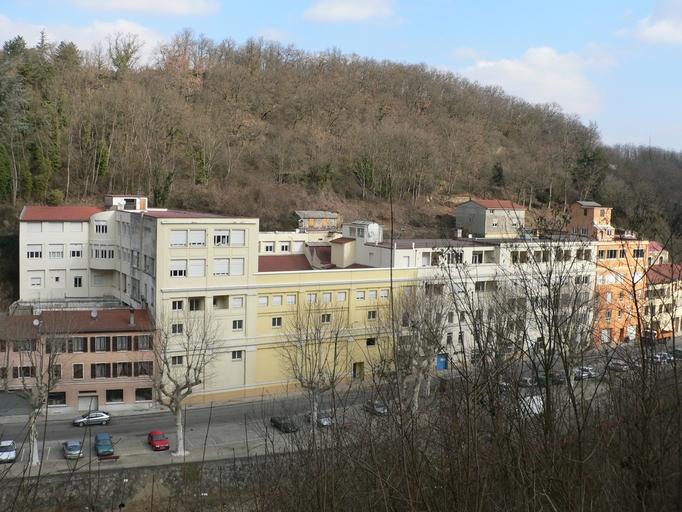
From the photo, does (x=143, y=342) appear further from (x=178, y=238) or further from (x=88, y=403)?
(x=178, y=238)

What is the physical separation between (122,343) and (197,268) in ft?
10.7

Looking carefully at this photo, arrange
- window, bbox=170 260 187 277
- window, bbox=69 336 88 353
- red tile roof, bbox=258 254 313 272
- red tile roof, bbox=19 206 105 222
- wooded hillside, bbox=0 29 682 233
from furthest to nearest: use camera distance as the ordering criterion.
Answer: wooded hillside, bbox=0 29 682 233
red tile roof, bbox=19 206 105 222
red tile roof, bbox=258 254 313 272
window, bbox=170 260 187 277
window, bbox=69 336 88 353

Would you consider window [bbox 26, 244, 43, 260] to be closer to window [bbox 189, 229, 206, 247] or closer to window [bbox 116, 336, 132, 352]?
window [bbox 116, 336, 132, 352]

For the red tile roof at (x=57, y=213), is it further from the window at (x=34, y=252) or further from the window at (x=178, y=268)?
the window at (x=178, y=268)

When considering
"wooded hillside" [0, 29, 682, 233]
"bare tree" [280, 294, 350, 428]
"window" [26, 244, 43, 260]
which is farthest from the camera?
"wooded hillside" [0, 29, 682, 233]

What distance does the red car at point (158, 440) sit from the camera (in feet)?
55.8

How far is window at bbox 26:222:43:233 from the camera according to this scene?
88.0 feet

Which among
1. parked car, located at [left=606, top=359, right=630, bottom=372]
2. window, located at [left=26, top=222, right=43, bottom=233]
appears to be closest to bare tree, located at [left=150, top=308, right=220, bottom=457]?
window, located at [left=26, top=222, right=43, bottom=233]

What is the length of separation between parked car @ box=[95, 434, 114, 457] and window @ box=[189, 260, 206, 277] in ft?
20.2

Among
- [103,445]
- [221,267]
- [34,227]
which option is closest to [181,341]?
[221,267]

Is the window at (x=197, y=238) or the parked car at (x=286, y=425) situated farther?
the window at (x=197, y=238)

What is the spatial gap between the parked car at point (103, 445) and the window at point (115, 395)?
373 centimetres

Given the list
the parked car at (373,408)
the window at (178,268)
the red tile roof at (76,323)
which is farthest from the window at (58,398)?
the parked car at (373,408)

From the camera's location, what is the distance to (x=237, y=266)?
22031 millimetres
